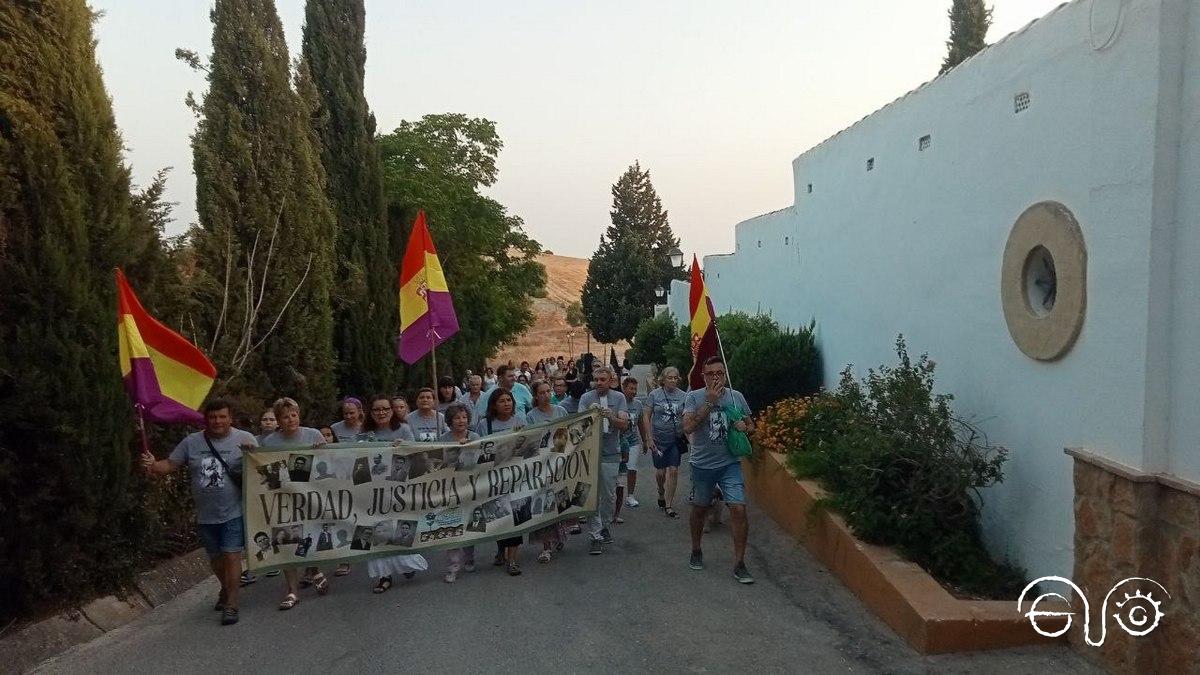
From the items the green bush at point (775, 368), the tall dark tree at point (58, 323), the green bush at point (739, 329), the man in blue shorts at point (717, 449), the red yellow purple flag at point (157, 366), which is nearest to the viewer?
the tall dark tree at point (58, 323)

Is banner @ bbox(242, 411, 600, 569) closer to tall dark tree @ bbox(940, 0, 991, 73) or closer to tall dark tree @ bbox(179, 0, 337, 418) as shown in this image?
tall dark tree @ bbox(179, 0, 337, 418)

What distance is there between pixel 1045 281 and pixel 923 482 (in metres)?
1.60

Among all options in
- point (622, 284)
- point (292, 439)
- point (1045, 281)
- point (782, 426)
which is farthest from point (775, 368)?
point (622, 284)

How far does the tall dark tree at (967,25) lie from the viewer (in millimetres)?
32250

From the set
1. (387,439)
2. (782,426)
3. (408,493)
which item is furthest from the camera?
(782,426)

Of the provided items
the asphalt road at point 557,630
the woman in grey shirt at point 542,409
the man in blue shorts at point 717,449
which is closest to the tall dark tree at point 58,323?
the asphalt road at point 557,630

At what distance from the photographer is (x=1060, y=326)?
5266 mm

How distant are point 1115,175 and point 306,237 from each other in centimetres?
892

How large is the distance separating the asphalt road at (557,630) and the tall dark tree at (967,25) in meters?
30.3

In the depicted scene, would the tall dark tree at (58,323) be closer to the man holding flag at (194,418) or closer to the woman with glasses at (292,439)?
the man holding flag at (194,418)

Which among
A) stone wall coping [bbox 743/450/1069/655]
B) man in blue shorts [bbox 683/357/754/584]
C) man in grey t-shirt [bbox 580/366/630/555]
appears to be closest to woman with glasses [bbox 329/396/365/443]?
man in grey t-shirt [bbox 580/366/630/555]

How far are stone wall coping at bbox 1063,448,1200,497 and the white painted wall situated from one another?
0.05 metres

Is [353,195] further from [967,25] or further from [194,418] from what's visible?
[967,25]

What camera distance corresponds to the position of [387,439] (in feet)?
24.0
